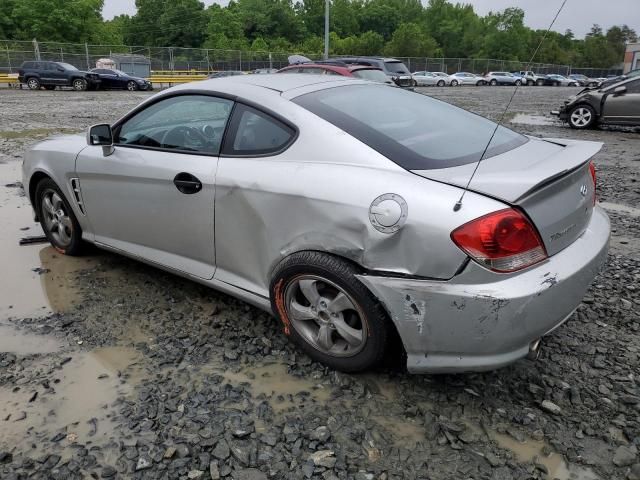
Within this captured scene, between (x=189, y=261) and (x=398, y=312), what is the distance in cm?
152

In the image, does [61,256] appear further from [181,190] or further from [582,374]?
[582,374]

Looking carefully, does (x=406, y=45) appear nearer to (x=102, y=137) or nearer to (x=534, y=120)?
(x=534, y=120)

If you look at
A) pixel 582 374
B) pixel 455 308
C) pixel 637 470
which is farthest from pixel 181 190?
pixel 637 470

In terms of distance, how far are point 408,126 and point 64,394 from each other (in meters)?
2.30

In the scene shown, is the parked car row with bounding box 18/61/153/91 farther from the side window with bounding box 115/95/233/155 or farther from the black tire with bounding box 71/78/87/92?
the side window with bounding box 115/95/233/155

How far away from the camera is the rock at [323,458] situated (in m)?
2.27

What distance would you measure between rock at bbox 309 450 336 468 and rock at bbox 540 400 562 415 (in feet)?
3.51

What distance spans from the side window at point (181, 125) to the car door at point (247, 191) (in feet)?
0.44

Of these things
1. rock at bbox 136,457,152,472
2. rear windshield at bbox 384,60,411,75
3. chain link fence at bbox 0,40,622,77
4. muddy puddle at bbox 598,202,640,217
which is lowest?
rock at bbox 136,457,152,472

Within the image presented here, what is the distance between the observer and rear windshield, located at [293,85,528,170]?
8.73ft

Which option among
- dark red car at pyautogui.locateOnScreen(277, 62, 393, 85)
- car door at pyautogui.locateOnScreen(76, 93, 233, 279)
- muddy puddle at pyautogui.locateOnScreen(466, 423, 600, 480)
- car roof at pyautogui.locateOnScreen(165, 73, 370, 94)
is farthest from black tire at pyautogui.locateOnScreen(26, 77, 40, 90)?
muddy puddle at pyautogui.locateOnScreen(466, 423, 600, 480)

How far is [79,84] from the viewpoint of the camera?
86.0 feet

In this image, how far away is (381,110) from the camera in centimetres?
308

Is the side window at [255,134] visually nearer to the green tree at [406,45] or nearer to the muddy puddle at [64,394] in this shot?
the muddy puddle at [64,394]
